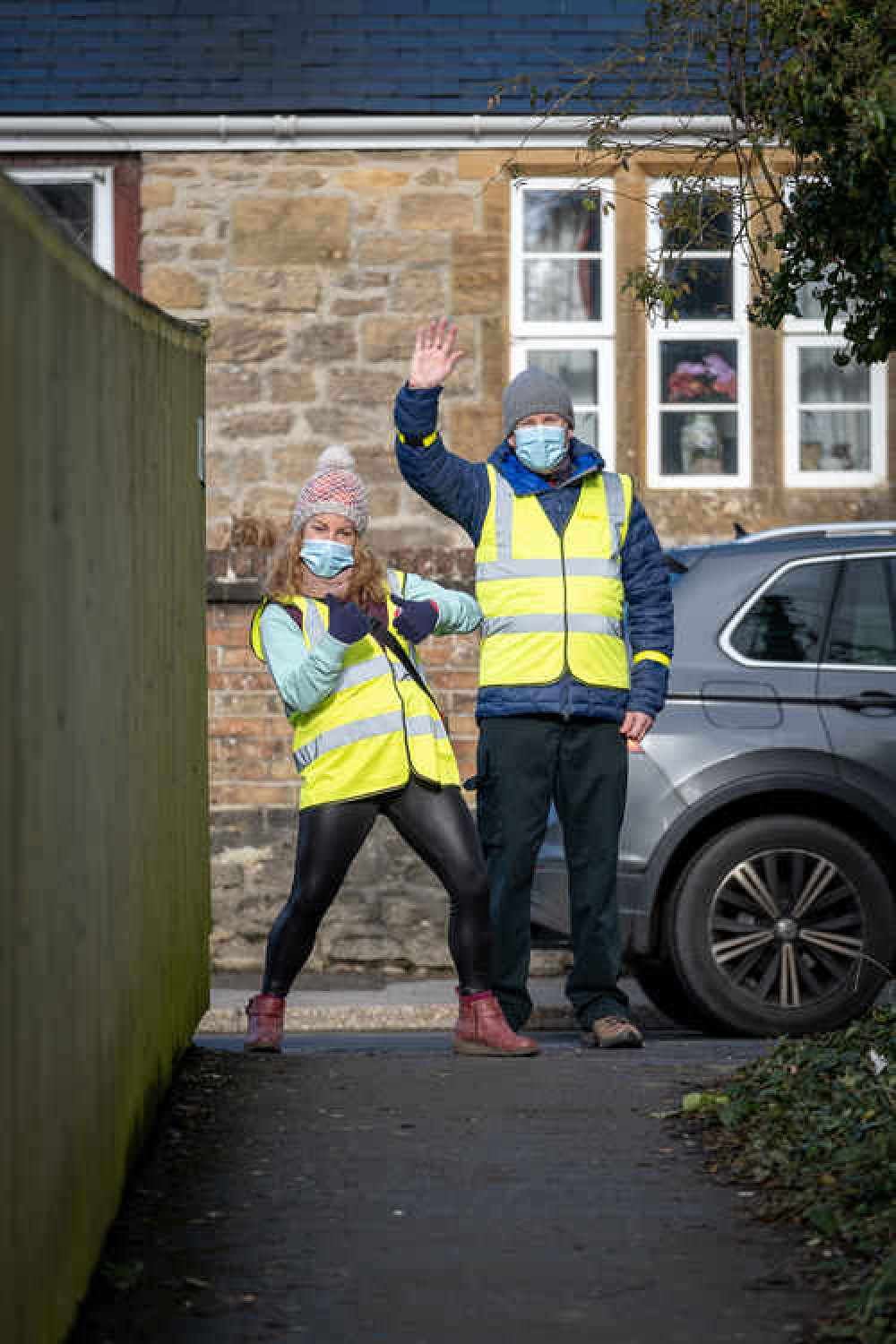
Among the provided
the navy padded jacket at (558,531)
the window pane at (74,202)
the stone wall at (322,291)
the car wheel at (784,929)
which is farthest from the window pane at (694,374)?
the navy padded jacket at (558,531)

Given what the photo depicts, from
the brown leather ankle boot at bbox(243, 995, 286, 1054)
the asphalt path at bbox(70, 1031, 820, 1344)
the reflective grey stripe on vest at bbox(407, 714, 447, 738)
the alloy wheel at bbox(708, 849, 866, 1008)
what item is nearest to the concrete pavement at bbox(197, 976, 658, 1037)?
the alloy wheel at bbox(708, 849, 866, 1008)

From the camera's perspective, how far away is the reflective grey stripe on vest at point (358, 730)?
671cm

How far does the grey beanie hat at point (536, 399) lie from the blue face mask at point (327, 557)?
28.2 inches

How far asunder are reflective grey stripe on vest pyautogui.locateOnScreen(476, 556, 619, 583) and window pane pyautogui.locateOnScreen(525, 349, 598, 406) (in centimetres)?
713

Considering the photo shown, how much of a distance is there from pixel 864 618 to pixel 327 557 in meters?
2.75

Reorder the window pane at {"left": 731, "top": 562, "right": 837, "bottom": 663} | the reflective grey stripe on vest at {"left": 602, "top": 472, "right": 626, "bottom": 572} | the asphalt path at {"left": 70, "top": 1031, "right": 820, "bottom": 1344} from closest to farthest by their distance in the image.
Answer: the asphalt path at {"left": 70, "top": 1031, "right": 820, "bottom": 1344}, the reflective grey stripe on vest at {"left": 602, "top": 472, "right": 626, "bottom": 572}, the window pane at {"left": 731, "top": 562, "right": 837, "bottom": 663}

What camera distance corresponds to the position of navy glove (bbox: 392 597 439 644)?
6.85m

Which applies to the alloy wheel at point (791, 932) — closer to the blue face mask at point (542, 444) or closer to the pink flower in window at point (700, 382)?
the blue face mask at point (542, 444)

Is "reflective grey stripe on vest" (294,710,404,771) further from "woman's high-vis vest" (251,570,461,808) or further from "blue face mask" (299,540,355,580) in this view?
"blue face mask" (299,540,355,580)

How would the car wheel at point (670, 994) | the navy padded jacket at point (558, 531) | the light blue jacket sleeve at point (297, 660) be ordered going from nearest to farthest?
1. the light blue jacket sleeve at point (297, 660)
2. the navy padded jacket at point (558, 531)
3. the car wheel at point (670, 994)

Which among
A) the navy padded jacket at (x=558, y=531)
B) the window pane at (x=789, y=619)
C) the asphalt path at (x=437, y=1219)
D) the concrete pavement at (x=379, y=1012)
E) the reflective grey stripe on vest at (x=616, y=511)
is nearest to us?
the asphalt path at (x=437, y=1219)

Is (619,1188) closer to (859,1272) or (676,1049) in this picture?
(859,1272)

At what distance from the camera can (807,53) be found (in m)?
7.02

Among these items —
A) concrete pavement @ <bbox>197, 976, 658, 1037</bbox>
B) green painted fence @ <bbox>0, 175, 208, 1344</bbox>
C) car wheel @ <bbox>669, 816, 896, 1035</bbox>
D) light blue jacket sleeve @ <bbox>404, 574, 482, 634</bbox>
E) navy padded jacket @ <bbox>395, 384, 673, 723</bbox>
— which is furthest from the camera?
concrete pavement @ <bbox>197, 976, 658, 1037</bbox>
